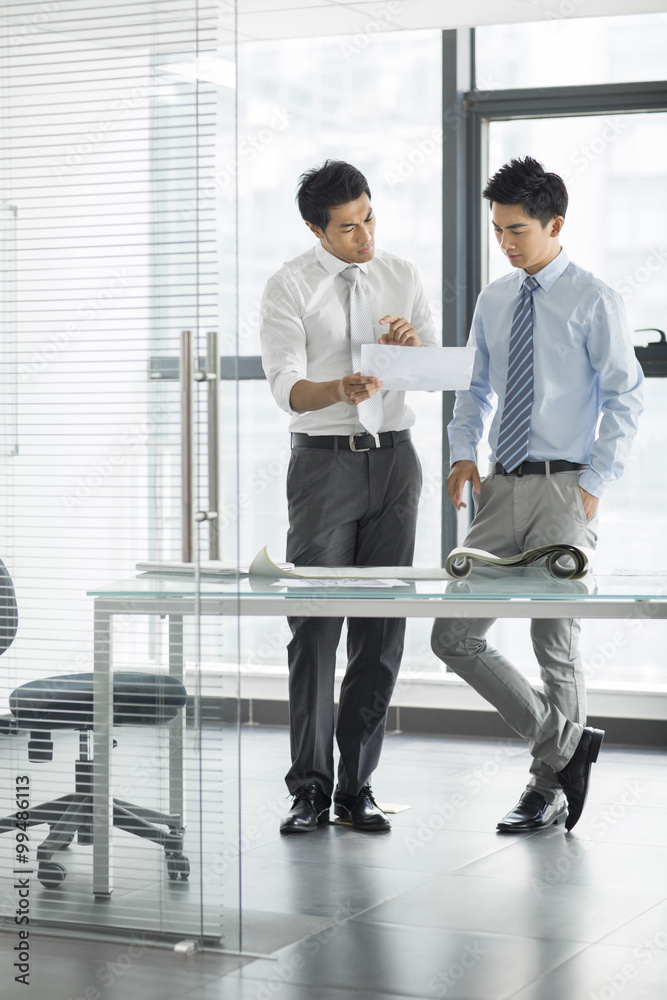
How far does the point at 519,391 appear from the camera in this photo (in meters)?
3.20

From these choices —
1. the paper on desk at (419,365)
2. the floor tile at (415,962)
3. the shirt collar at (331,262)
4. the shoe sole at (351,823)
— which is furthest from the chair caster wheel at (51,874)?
the shirt collar at (331,262)

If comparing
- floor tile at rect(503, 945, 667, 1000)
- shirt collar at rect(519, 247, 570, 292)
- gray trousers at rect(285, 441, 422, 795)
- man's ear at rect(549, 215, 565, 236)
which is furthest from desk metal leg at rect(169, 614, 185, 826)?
man's ear at rect(549, 215, 565, 236)

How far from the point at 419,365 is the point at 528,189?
675 millimetres

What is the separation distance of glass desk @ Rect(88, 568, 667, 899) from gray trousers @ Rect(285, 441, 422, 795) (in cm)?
70

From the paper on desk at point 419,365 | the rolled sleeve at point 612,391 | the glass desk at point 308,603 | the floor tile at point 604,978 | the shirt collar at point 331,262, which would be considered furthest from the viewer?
the shirt collar at point 331,262

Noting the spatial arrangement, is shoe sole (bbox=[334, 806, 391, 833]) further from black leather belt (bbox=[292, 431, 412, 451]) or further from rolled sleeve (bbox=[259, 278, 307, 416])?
rolled sleeve (bbox=[259, 278, 307, 416])

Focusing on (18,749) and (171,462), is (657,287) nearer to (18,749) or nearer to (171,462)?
(171,462)

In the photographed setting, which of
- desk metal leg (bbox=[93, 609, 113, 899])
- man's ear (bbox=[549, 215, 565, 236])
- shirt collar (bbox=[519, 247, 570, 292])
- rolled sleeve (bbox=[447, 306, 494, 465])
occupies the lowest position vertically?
desk metal leg (bbox=[93, 609, 113, 899])

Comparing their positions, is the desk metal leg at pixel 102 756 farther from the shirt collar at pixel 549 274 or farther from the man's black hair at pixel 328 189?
the shirt collar at pixel 549 274

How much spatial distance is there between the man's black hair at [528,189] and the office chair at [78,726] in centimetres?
153

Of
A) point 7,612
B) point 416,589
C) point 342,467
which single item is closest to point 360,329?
point 342,467

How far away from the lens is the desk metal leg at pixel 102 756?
8.21 ft

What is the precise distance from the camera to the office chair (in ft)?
8.01

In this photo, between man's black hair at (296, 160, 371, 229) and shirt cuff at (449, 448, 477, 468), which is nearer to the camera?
man's black hair at (296, 160, 371, 229)
